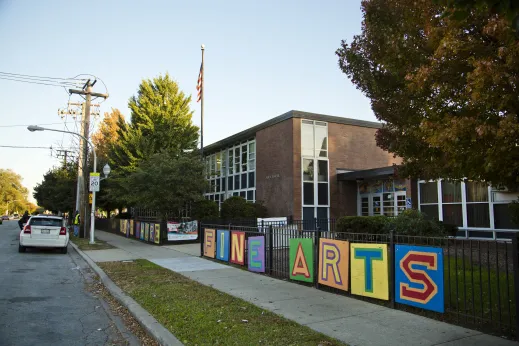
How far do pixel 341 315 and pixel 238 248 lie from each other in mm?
5835

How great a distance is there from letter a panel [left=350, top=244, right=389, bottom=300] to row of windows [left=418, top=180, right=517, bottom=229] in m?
10.7

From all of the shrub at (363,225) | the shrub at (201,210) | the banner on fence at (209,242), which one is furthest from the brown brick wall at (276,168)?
the banner on fence at (209,242)

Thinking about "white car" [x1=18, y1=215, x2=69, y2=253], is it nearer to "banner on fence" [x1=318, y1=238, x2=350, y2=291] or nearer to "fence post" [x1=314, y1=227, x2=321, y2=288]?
"fence post" [x1=314, y1=227, x2=321, y2=288]

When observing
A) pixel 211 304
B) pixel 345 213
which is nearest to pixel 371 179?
pixel 345 213

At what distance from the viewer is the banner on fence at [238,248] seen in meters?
11.4

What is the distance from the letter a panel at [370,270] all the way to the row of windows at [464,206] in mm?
10651

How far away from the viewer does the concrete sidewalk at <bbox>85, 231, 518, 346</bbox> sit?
501 centimetres

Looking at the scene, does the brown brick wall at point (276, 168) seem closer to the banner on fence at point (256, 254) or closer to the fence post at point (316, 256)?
the banner on fence at point (256, 254)

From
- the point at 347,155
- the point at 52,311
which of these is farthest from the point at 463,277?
the point at 347,155

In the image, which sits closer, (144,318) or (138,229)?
(144,318)

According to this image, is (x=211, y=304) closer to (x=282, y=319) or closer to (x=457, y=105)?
(x=282, y=319)

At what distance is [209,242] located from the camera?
44.6 ft

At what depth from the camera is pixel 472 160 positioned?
20.2 ft

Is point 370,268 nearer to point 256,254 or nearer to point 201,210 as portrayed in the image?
point 256,254
